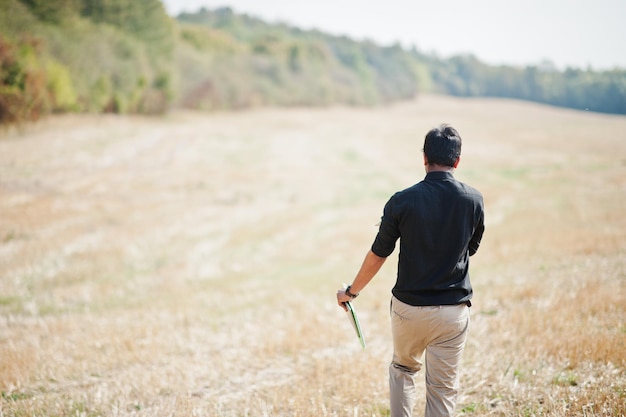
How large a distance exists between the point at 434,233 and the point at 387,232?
1.15 feet

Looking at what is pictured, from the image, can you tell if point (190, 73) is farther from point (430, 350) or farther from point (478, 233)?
point (430, 350)

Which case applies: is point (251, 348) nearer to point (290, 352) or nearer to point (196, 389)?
point (290, 352)

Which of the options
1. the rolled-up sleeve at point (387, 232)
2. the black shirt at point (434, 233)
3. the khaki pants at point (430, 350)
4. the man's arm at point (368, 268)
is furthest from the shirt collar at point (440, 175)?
the khaki pants at point (430, 350)

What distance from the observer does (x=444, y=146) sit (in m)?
3.06

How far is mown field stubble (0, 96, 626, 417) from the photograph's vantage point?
15.7ft

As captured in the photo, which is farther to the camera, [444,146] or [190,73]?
[190,73]

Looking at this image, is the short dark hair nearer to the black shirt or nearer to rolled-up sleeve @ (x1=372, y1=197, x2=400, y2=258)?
the black shirt

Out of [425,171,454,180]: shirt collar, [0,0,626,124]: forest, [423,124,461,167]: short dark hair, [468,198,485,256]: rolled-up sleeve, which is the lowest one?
[468,198,485,256]: rolled-up sleeve

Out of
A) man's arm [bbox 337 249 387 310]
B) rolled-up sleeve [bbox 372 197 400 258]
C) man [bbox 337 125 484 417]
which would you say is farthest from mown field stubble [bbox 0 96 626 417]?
rolled-up sleeve [bbox 372 197 400 258]

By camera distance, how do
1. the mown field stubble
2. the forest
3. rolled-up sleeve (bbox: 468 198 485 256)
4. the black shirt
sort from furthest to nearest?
the forest → the mown field stubble → rolled-up sleeve (bbox: 468 198 485 256) → the black shirt

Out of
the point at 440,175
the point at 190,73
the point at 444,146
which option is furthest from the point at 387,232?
the point at 190,73

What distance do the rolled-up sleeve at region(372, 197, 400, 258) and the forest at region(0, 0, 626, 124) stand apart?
19.1 meters

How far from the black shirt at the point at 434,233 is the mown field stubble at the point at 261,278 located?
1.89m

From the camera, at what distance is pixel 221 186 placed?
24641 millimetres
